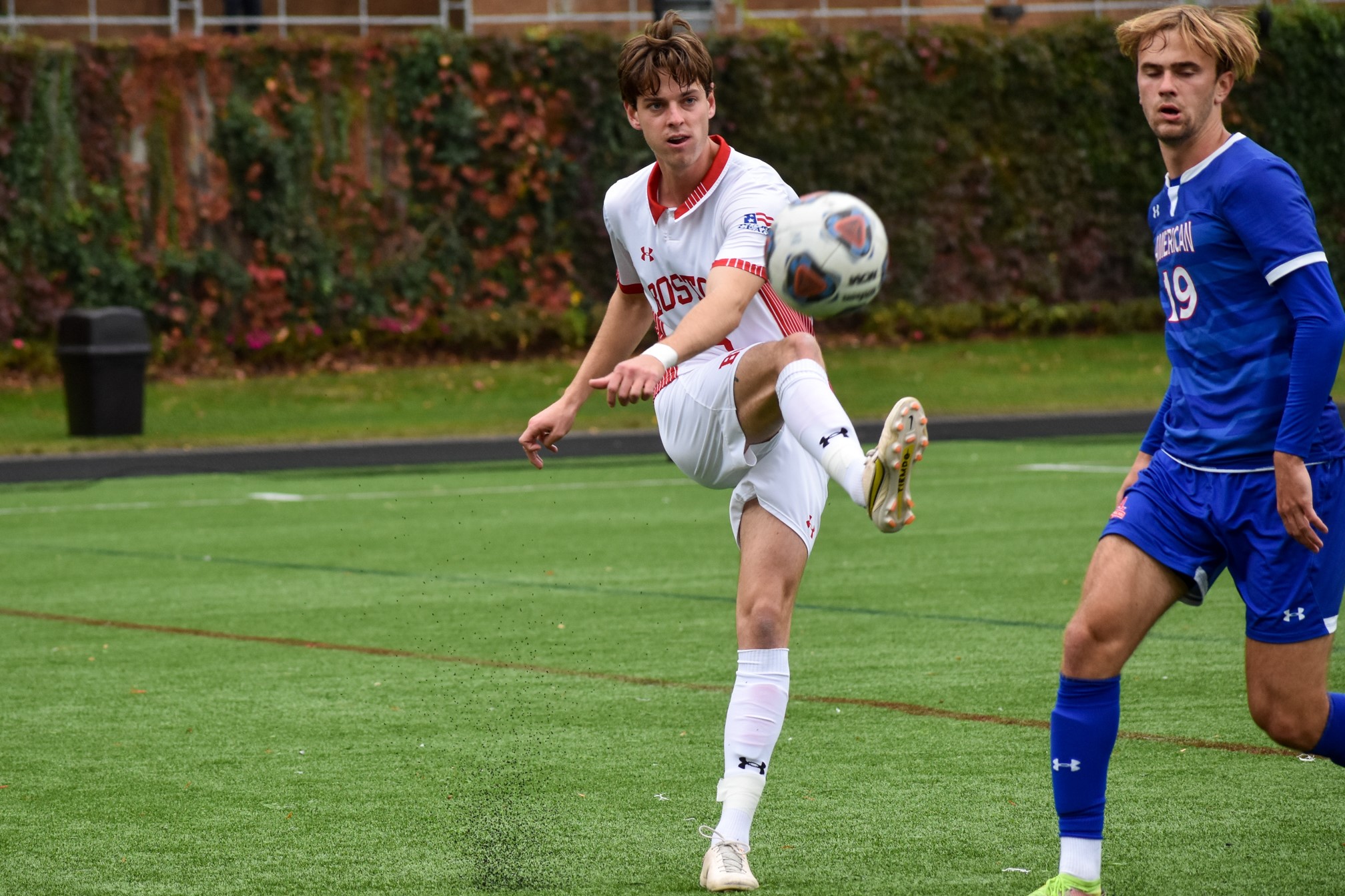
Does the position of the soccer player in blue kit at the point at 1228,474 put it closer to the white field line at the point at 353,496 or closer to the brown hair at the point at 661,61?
the brown hair at the point at 661,61

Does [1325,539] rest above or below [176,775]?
above

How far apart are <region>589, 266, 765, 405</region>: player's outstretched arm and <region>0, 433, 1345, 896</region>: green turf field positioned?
1.32m

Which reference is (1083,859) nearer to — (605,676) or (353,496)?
(605,676)

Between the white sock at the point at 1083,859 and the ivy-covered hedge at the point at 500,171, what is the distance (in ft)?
68.6

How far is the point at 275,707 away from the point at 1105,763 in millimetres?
3787

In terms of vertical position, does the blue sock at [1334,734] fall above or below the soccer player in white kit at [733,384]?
below

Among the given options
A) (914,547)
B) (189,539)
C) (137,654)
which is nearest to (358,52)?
(189,539)

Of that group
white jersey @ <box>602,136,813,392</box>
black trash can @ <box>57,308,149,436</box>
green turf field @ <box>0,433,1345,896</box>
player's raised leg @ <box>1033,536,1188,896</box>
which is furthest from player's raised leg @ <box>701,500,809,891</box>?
black trash can @ <box>57,308,149,436</box>

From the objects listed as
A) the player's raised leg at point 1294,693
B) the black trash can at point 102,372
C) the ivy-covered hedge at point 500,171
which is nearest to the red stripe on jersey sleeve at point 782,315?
the player's raised leg at point 1294,693

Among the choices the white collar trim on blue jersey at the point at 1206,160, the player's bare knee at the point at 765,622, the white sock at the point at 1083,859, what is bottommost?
the white sock at the point at 1083,859

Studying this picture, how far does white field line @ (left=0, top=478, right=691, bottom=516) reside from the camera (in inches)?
572

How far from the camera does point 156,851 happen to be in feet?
16.5

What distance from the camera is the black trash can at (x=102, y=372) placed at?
19484 millimetres

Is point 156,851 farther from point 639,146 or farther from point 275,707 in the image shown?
point 639,146
